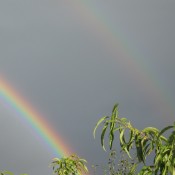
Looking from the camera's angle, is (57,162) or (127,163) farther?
(127,163)

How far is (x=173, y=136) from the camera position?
3229 mm

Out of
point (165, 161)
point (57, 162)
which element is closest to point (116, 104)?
point (165, 161)

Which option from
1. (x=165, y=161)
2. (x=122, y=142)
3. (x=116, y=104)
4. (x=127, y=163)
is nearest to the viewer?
(x=165, y=161)

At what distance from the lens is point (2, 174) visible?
17.7 ft

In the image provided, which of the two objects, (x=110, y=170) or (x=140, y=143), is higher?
(x=110, y=170)

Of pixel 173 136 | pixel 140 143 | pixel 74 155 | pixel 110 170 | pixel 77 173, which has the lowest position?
pixel 173 136

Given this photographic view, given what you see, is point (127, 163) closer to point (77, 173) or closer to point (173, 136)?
point (77, 173)

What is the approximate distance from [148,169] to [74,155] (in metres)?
2.54

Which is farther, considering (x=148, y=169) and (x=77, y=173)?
(x=77, y=173)

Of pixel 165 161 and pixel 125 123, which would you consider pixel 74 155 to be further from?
pixel 165 161

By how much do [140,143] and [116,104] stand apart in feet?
1.67

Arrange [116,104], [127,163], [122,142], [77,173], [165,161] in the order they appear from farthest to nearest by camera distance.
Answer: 1. [127,163]
2. [77,173]
3. [122,142]
4. [116,104]
5. [165,161]

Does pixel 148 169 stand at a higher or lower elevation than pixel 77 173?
lower

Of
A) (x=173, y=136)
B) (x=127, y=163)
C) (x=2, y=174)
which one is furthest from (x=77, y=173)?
(x=127, y=163)
